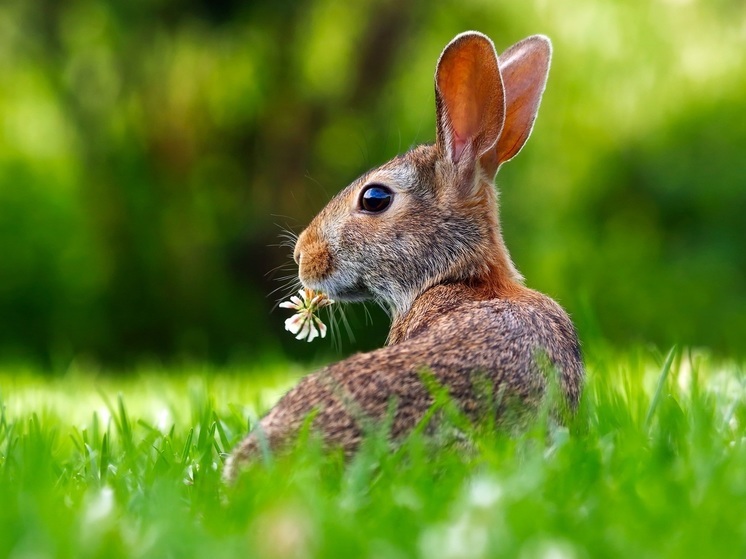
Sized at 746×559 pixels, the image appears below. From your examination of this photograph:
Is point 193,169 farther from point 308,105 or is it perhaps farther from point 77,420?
point 77,420

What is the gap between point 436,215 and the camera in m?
3.70

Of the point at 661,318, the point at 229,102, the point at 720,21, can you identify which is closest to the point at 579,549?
the point at 661,318

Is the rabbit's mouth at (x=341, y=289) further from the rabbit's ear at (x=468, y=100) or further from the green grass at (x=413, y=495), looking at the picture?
the green grass at (x=413, y=495)

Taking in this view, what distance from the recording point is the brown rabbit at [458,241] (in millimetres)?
2875

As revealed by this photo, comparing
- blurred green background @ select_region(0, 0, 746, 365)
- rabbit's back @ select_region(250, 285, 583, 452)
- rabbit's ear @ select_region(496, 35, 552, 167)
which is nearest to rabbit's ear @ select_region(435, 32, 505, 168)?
rabbit's ear @ select_region(496, 35, 552, 167)

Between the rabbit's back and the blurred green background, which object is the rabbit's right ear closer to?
the rabbit's back

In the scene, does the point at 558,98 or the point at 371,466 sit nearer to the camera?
the point at 371,466

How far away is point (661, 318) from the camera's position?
10.9 metres

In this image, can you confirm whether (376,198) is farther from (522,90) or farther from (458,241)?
(522,90)

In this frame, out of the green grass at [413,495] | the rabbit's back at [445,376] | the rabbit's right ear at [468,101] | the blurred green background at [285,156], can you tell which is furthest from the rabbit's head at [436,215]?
the blurred green background at [285,156]

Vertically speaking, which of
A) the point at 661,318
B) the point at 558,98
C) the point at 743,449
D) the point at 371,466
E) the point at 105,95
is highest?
the point at 105,95

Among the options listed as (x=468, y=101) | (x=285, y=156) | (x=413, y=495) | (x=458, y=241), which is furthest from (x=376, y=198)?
(x=285, y=156)

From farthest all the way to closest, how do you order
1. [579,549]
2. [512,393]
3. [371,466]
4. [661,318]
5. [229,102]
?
[229,102] → [661,318] → [512,393] → [371,466] → [579,549]

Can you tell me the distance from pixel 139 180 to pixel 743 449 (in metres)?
9.90
